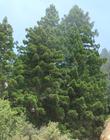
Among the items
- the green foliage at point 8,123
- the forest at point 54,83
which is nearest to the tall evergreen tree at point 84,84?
the forest at point 54,83

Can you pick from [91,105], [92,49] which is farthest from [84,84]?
[92,49]

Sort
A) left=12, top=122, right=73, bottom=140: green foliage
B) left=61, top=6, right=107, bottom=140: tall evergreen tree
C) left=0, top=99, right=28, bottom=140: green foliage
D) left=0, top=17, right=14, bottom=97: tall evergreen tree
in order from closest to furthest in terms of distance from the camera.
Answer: left=0, top=99, right=28, bottom=140: green foliage
left=12, top=122, right=73, bottom=140: green foliage
left=0, top=17, right=14, bottom=97: tall evergreen tree
left=61, top=6, right=107, bottom=140: tall evergreen tree

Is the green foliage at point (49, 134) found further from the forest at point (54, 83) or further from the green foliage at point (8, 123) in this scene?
the green foliage at point (8, 123)

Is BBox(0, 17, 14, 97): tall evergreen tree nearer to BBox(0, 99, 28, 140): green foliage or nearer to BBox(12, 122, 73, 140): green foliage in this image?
BBox(12, 122, 73, 140): green foliage

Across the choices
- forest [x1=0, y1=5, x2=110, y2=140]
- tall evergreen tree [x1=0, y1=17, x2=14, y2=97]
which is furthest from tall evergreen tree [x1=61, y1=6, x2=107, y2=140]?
tall evergreen tree [x1=0, y1=17, x2=14, y2=97]

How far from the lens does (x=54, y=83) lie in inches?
1462

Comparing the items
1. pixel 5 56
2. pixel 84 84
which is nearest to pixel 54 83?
pixel 84 84

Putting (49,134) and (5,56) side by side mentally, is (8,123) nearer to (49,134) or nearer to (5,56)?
(49,134)

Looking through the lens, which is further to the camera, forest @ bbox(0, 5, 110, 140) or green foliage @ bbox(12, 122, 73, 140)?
forest @ bbox(0, 5, 110, 140)

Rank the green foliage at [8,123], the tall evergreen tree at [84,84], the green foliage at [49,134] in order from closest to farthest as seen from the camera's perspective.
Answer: the green foliage at [8,123] → the green foliage at [49,134] → the tall evergreen tree at [84,84]

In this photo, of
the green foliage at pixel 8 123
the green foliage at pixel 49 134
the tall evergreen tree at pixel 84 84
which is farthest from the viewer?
the tall evergreen tree at pixel 84 84

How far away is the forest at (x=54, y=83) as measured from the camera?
35.8 m

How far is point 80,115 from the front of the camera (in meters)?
39.2

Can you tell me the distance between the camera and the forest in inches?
1410
